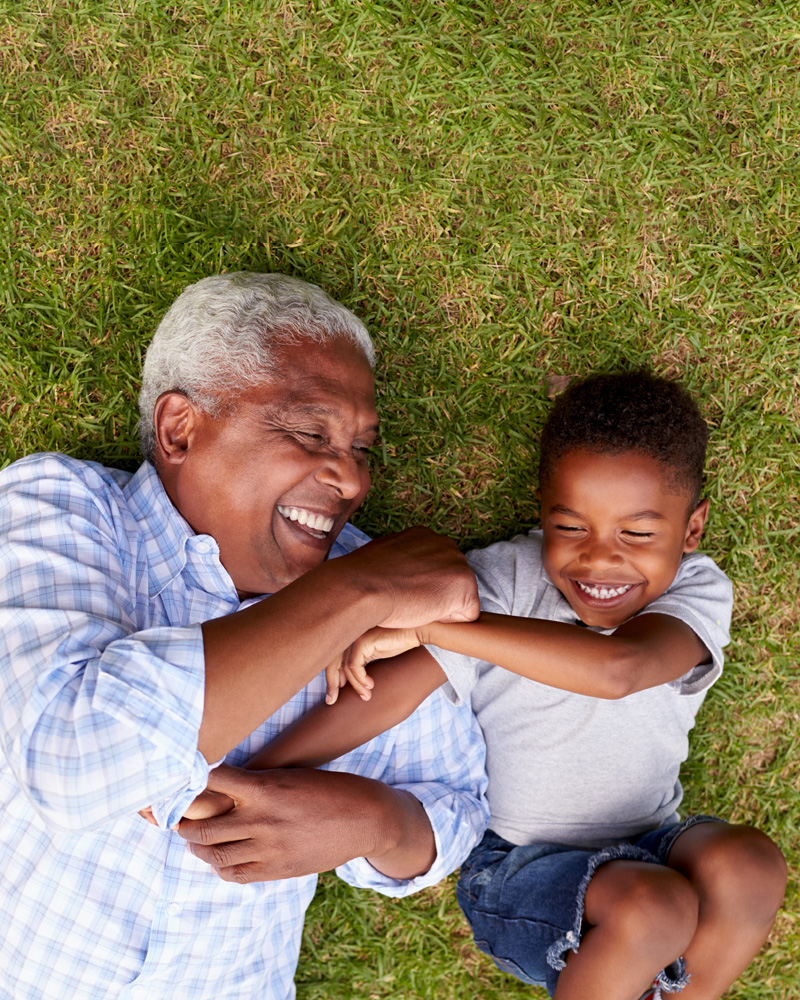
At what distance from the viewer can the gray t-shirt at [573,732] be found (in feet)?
10.7

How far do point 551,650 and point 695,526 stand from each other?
0.94m

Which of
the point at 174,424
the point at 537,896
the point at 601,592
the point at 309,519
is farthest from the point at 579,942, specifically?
the point at 174,424

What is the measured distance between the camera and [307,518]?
9.66 feet

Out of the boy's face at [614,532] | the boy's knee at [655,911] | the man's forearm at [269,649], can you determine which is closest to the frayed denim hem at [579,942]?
the boy's knee at [655,911]

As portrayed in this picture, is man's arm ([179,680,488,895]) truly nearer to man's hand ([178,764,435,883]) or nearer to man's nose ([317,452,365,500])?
man's hand ([178,764,435,883])

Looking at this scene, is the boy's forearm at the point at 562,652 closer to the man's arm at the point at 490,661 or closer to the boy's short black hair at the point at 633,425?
the man's arm at the point at 490,661

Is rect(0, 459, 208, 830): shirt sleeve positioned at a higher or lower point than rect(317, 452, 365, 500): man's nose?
lower

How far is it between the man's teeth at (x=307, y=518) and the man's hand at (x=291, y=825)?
855 mm

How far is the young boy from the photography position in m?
2.83

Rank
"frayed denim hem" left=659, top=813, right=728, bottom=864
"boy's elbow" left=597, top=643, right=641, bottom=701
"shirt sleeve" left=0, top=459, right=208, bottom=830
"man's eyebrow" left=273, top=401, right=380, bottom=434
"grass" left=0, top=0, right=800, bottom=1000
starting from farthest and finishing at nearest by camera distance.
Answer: "grass" left=0, top=0, right=800, bottom=1000
"frayed denim hem" left=659, top=813, right=728, bottom=864
"man's eyebrow" left=273, top=401, right=380, bottom=434
"boy's elbow" left=597, top=643, right=641, bottom=701
"shirt sleeve" left=0, top=459, right=208, bottom=830

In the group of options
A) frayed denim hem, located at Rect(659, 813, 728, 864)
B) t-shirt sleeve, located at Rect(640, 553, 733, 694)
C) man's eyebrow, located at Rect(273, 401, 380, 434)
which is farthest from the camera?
frayed denim hem, located at Rect(659, 813, 728, 864)

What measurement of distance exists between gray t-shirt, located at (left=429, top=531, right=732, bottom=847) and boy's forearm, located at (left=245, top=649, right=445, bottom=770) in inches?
6.7

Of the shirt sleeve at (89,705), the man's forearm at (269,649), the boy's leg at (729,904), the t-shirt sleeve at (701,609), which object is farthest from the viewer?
the t-shirt sleeve at (701,609)

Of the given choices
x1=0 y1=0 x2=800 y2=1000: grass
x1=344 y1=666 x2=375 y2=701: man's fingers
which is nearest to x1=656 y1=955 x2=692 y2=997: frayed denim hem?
x1=0 y1=0 x2=800 y2=1000: grass
